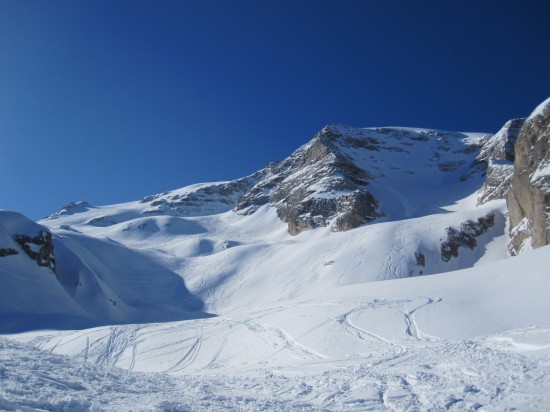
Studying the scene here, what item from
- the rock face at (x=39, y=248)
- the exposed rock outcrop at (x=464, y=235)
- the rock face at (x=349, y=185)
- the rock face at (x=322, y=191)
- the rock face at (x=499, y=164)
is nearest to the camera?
the rock face at (x=39, y=248)

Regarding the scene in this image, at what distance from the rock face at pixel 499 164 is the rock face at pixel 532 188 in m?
6.80

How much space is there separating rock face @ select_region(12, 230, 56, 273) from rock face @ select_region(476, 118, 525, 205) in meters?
47.9

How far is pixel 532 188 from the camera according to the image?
1352 inches

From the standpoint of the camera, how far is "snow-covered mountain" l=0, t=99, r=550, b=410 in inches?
310

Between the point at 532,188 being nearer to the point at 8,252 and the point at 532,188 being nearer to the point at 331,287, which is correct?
the point at 331,287

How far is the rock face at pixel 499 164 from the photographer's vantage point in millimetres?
53969

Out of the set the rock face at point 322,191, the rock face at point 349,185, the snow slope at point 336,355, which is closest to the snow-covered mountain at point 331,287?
the snow slope at point 336,355

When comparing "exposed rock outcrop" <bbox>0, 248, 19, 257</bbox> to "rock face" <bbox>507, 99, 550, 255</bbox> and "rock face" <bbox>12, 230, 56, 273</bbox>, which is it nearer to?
"rock face" <bbox>12, 230, 56, 273</bbox>

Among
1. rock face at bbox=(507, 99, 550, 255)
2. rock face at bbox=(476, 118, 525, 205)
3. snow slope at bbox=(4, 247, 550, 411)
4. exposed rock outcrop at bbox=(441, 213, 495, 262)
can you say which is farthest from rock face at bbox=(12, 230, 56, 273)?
rock face at bbox=(476, 118, 525, 205)

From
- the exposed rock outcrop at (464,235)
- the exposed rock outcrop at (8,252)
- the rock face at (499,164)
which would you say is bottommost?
the exposed rock outcrop at (464,235)

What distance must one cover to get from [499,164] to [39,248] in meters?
60.9

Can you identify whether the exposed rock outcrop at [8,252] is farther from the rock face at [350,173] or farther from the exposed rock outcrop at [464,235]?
the rock face at [350,173]

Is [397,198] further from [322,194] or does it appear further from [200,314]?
[200,314]

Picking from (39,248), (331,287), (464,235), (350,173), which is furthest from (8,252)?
(350,173)
